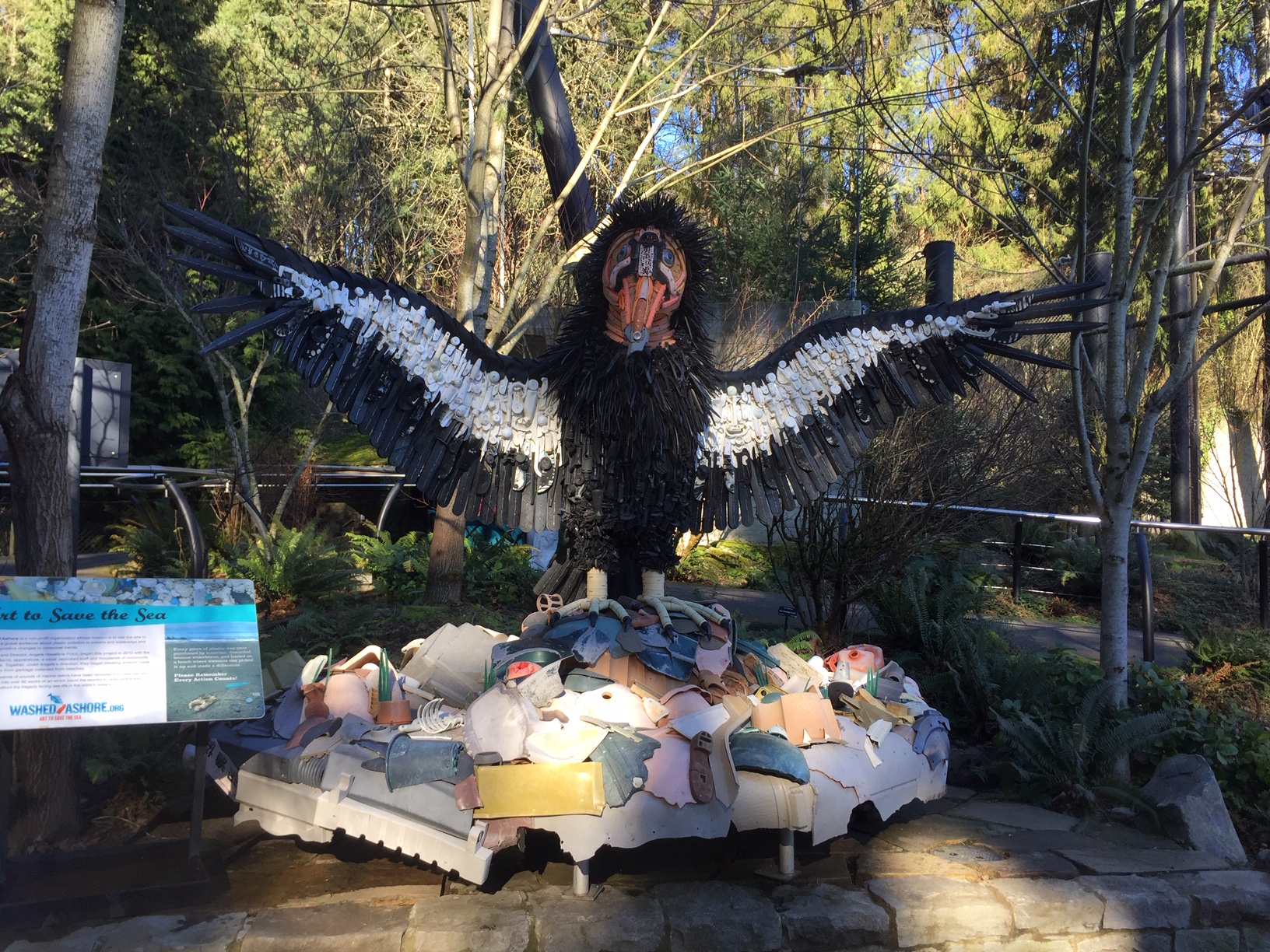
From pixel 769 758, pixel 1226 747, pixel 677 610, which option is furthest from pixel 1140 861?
pixel 677 610

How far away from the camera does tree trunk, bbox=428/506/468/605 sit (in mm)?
6324

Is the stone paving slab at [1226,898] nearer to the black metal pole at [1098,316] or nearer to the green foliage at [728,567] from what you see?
the green foliage at [728,567]

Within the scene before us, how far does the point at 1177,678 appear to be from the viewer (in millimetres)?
4527

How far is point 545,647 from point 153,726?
5.68 ft

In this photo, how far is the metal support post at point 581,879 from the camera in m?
2.72

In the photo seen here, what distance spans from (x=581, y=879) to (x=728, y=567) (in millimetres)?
6400

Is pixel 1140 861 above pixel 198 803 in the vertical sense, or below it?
below

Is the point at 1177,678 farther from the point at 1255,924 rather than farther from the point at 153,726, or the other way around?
the point at 153,726

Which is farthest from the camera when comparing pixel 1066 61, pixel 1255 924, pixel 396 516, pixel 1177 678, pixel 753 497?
pixel 396 516

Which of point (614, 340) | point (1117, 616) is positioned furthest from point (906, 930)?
point (614, 340)

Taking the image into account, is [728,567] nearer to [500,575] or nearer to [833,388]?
[500,575]

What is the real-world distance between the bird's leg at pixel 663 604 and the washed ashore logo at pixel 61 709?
5.79 ft

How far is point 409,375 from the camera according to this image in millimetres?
3135

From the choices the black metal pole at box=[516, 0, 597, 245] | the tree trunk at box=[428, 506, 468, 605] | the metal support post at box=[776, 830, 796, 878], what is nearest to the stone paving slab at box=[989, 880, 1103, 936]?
the metal support post at box=[776, 830, 796, 878]
